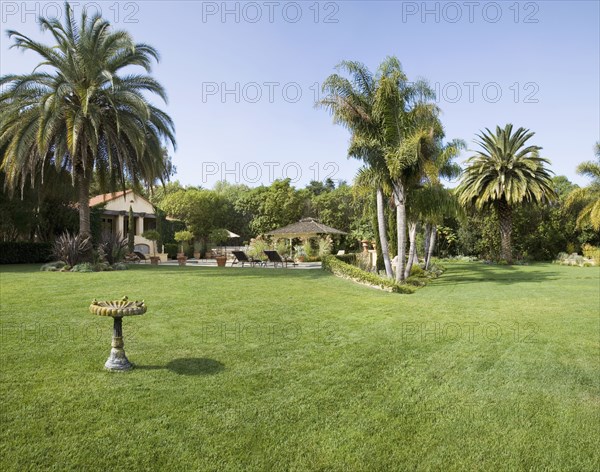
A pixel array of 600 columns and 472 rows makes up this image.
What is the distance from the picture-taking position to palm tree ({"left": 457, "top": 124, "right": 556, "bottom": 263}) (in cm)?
2755

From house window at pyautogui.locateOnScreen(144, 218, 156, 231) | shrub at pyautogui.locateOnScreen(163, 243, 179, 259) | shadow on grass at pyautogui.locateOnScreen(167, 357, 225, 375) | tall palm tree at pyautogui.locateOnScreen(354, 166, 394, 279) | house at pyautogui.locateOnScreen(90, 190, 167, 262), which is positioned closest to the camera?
shadow on grass at pyautogui.locateOnScreen(167, 357, 225, 375)

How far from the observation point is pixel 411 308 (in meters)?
9.01

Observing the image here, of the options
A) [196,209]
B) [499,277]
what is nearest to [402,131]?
[499,277]

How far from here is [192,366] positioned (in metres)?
4.70

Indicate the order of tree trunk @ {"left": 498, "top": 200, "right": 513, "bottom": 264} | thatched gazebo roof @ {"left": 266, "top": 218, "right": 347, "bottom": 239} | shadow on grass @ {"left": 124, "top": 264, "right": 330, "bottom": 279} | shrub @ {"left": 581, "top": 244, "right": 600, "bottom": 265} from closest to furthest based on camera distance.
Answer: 1. shadow on grass @ {"left": 124, "top": 264, "right": 330, "bottom": 279}
2. shrub @ {"left": 581, "top": 244, "right": 600, "bottom": 265}
3. thatched gazebo roof @ {"left": 266, "top": 218, "right": 347, "bottom": 239}
4. tree trunk @ {"left": 498, "top": 200, "right": 513, "bottom": 264}

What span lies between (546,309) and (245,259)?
46.4 feet

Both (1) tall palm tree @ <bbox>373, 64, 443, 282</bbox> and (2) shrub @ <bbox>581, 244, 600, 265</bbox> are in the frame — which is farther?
(2) shrub @ <bbox>581, 244, 600, 265</bbox>

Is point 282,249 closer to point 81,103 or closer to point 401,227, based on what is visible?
point 401,227

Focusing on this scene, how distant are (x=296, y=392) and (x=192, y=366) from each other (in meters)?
1.31

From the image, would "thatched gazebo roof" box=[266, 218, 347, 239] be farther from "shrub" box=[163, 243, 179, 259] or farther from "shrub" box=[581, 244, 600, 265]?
"shrub" box=[581, 244, 600, 265]

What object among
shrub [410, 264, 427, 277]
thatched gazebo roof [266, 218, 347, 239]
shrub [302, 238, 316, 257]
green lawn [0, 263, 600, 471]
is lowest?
green lawn [0, 263, 600, 471]

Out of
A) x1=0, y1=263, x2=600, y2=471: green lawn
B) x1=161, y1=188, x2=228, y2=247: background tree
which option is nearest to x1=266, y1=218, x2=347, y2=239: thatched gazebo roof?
x1=161, y1=188, x2=228, y2=247: background tree

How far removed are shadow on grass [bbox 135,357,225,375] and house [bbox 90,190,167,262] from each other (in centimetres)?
2777

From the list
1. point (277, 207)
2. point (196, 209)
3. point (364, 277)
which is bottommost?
point (364, 277)
